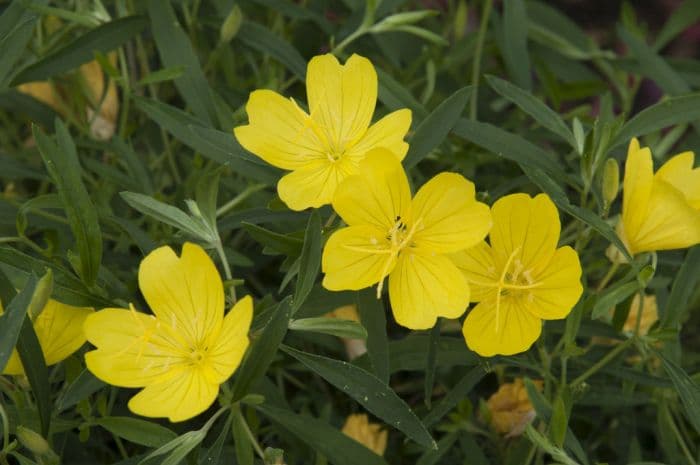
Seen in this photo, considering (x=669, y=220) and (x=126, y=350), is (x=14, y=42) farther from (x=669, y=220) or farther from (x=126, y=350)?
(x=669, y=220)

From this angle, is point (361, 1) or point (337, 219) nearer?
point (337, 219)

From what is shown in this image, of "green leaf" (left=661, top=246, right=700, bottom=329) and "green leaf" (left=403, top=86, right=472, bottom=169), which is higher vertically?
"green leaf" (left=403, top=86, right=472, bottom=169)

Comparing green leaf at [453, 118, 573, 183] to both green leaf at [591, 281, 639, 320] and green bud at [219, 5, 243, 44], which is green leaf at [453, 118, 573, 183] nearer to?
green leaf at [591, 281, 639, 320]

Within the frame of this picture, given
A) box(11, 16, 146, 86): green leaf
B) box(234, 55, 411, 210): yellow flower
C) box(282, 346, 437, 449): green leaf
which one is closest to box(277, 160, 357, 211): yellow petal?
box(234, 55, 411, 210): yellow flower

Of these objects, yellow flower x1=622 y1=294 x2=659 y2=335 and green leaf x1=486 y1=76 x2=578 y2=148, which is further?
yellow flower x1=622 y1=294 x2=659 y2=335

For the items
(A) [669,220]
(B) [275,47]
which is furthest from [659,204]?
(B) [275,47]

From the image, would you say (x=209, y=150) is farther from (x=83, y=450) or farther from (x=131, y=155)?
(x=83, y=450)

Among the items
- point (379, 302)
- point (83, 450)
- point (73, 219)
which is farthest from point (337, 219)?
point (83, 450)
